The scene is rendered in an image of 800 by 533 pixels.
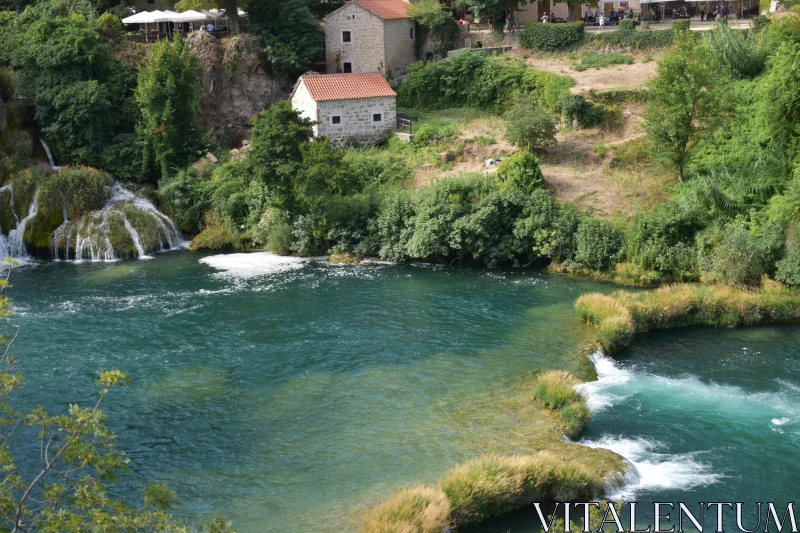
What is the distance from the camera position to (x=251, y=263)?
42.7 meters

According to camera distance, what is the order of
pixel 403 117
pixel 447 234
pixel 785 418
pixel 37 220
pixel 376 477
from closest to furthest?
1. pixel 376 477
2. pixel 785 418
3. pixel 447 234
4. pixel 37 220
5. pixel 403 117

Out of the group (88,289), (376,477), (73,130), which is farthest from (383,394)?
(73,130)

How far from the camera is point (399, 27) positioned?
58.7 m

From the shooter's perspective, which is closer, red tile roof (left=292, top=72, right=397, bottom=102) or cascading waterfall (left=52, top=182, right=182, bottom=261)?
cascading waterfall (left=52, top=182, right=182, bottom=261)

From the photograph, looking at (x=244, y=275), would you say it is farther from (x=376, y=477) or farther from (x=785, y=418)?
(x=785, y=418)

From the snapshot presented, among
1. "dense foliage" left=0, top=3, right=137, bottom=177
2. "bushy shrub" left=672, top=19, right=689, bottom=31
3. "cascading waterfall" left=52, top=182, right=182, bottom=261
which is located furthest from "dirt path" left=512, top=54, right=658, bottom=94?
"dense foliage" left=0, top=3, right=137, bottom=177

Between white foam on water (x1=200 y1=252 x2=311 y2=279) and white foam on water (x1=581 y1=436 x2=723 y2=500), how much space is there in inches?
819

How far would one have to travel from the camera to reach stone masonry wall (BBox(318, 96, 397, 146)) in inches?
1973

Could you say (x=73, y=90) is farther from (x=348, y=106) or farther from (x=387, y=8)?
(x=387, y=8)

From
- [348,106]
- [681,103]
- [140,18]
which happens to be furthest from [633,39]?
[140,18]

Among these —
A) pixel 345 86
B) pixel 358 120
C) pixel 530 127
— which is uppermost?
pixel 345 86

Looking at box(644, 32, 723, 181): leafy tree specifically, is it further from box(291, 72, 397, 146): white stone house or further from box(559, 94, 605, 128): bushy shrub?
box(291, 72, 397, 146): white stone house

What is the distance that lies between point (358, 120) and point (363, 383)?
25.5 meters

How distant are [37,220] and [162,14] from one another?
16923mm
